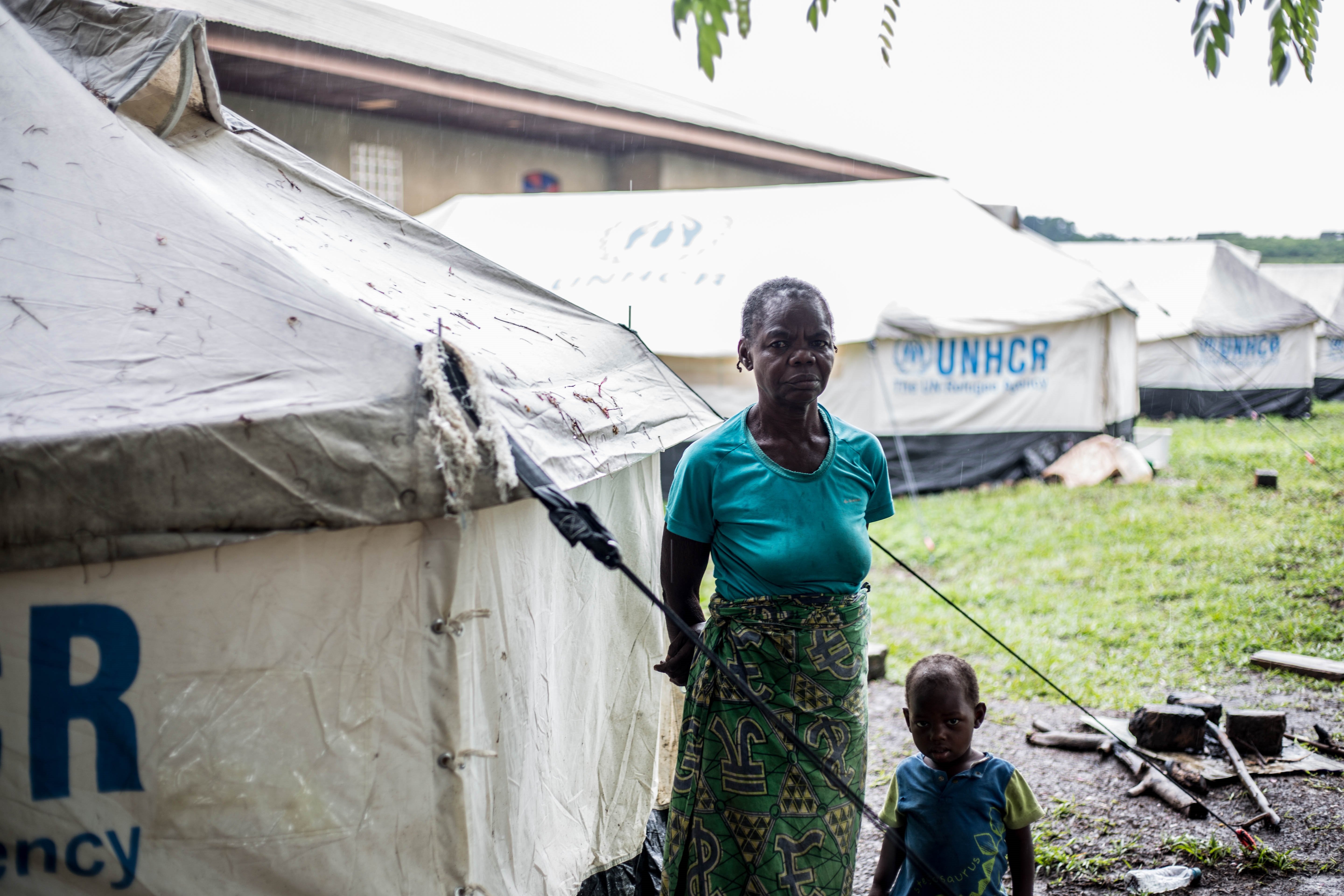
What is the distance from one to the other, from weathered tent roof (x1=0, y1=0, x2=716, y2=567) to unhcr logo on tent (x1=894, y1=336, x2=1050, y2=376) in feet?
24.8

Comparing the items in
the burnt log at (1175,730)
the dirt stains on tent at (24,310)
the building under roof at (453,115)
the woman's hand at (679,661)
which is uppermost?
the building under roof at (453,115)

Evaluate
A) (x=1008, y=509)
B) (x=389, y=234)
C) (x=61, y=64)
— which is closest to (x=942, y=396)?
(x=1008, y=509)

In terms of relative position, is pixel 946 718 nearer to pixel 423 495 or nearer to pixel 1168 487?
pixel 423 495

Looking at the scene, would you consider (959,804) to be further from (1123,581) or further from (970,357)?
(970,357)

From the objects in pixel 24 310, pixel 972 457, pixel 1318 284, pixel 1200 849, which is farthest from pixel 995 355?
pixel 1318 284

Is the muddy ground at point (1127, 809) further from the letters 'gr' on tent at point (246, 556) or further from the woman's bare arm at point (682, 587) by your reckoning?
the letters 'gr' on tent at point (246, 556)

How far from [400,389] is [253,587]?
465mm

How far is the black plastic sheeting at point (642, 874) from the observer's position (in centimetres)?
278

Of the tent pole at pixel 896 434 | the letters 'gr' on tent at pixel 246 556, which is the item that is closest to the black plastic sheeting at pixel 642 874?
the letters 'gr' on tent at pixel 246 556

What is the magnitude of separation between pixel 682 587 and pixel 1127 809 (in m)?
2.37

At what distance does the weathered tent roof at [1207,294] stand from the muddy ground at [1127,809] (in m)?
13.7

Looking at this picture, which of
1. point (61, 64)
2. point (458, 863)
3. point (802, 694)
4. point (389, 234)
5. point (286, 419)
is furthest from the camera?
point (389, 234)

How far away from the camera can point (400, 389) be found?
1820 mm

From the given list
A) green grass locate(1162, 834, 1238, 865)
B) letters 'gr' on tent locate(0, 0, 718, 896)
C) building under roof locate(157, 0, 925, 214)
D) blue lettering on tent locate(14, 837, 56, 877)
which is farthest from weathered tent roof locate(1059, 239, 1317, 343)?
blue lettering on tent locate(14, 837, 56, 877)
